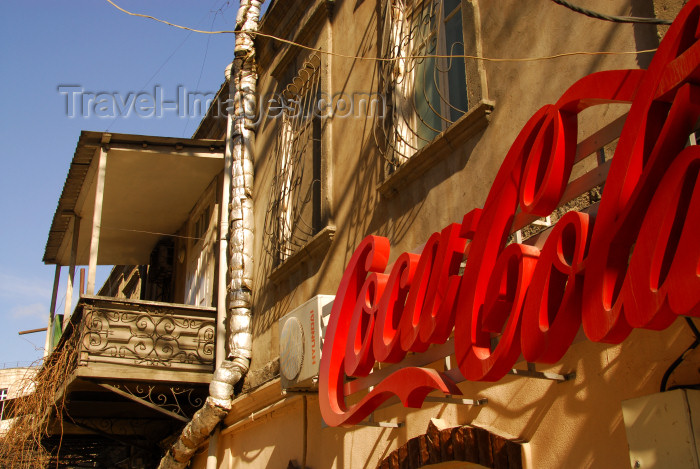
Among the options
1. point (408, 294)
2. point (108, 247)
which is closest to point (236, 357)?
point (408, 294)

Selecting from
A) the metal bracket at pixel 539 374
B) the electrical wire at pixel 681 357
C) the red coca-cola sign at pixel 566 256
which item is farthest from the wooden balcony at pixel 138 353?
the electrical wire at pixel 681 357

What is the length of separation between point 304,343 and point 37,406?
4536 millimetres

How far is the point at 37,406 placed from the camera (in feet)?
32.1

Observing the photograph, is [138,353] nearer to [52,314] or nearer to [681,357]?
[52,314]

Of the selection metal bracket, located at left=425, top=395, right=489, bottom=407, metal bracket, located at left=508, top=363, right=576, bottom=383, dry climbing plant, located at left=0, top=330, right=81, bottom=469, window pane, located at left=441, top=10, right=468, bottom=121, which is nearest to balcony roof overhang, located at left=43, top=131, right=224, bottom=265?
dry climbing plant, located at left=0, top=330, right=81, bottom=469

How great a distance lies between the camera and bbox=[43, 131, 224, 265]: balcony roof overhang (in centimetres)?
1071

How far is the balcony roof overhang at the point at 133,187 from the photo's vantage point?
1071 cm

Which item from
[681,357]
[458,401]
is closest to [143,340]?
[458,401]

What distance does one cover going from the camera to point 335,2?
30.1ft

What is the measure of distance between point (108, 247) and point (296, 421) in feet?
26.6

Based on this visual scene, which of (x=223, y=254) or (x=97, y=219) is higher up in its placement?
(x=97, y=219)

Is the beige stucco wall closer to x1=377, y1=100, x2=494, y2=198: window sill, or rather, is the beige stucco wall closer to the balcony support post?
x1=377, y1=100, x2=494, y2=198: window sill

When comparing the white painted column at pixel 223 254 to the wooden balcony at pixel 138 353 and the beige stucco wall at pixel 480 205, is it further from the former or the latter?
the beige stucco wall at pixel 480 205

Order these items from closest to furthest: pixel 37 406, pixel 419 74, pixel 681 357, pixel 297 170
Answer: pixel 681 357 < pixel 419 74 < pixel 297 170 < pixel 37 406
